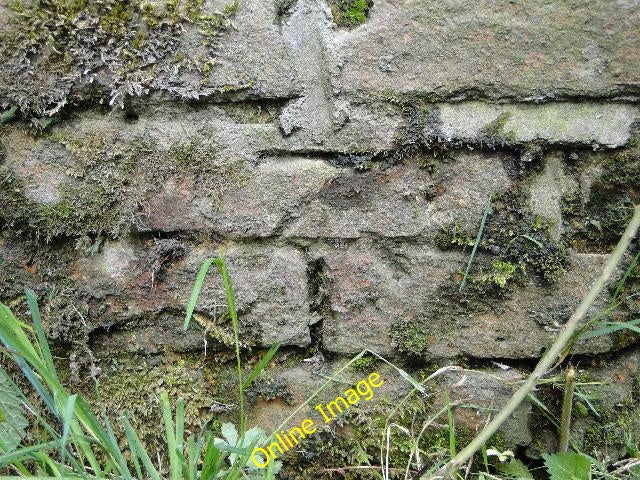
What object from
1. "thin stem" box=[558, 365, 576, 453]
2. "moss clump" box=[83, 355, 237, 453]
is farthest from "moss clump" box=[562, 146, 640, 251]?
"moss clump" box=[83, 355, 237, 453]

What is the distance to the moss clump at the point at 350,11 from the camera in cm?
114

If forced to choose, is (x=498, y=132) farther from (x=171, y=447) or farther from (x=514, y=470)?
(x=171, y=447)

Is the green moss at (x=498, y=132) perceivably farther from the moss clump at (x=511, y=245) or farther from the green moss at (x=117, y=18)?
the green moss at (x=117, y=18)

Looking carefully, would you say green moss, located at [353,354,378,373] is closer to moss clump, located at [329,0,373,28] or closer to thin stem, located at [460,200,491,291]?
thin stem, located at [460,200,491,291]

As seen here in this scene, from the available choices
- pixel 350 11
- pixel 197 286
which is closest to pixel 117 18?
pixel 350 11

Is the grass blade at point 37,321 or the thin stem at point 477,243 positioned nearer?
the grass blade at point 37,321

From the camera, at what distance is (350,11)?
115 cm

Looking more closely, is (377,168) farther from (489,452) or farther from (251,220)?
(489,452)

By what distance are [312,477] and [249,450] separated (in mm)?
384

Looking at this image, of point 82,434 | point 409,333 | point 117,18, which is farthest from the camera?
point 409,333

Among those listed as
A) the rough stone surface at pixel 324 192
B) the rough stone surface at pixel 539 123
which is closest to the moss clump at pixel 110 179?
the rough stone surface at pixel 324 192

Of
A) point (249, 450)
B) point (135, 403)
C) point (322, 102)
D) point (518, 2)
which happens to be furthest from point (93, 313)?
point (518, 2)

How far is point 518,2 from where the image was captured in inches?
43.3

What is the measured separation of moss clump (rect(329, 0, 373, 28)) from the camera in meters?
1.14
